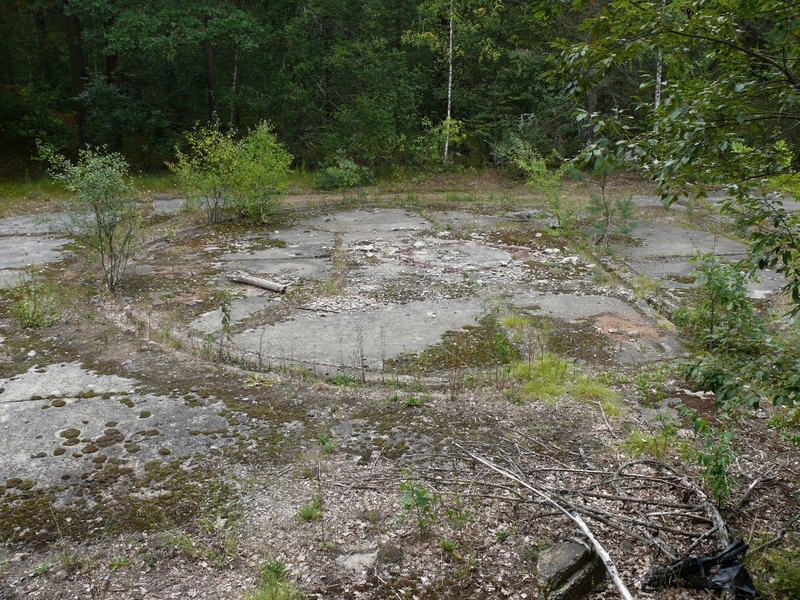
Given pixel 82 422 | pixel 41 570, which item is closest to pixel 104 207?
pixel 82 422

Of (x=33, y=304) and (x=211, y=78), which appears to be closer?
(x=33, y=304)

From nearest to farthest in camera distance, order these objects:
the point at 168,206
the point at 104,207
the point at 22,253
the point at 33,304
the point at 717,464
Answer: the point at 717,464
the point at 33,304
the point at 104,207
the point at 22,253
the point at 168,206

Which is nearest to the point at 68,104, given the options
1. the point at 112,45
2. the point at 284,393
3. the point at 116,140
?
the point at 116,140

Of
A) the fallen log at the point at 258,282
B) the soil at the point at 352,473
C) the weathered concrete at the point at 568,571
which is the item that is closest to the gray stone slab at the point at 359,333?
the soil at the point at 352,473

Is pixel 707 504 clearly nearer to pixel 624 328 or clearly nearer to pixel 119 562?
pixel 119 562

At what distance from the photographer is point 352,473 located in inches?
142

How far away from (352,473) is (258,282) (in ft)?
13.8

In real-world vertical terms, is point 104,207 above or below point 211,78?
below

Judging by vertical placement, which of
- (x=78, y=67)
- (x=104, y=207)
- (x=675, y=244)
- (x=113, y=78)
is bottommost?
(x=675, y=244)

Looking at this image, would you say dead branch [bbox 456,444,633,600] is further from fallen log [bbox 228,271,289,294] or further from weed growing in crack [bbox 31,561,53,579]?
fallen log [bbox 228,271,289,294]

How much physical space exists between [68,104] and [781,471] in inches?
855

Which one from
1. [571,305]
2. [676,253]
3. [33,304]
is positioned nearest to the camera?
[33,304]

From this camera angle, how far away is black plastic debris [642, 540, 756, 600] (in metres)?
2.49

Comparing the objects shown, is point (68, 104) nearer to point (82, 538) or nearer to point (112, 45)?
point (112, 45)
